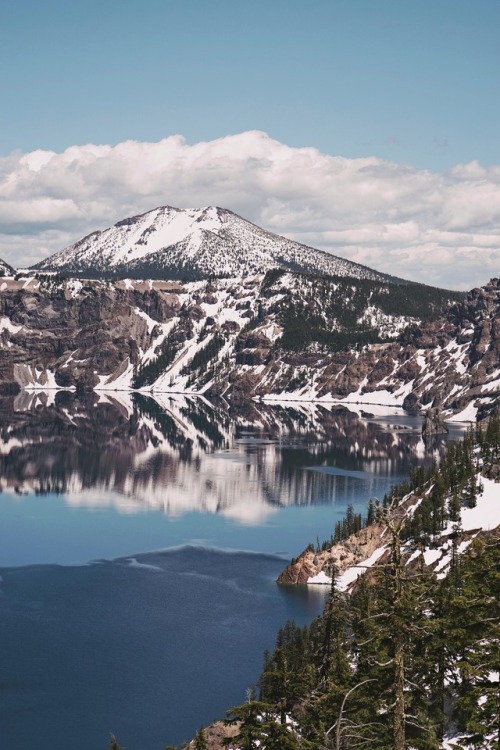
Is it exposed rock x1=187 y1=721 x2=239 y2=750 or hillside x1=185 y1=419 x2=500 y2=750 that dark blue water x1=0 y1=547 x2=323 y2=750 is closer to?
exposed rock x1=187 y1=721 x2=239 y2=750

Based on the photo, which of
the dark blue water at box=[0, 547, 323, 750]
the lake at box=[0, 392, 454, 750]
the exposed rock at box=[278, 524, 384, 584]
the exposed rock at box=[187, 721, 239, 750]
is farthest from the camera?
the exposed rock at box=[278, 524, 384, 584]

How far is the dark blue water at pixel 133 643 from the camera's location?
320 ft

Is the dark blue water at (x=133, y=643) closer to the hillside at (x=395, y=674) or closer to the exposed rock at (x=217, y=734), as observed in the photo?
the exposed rock at (x=217, y=734)

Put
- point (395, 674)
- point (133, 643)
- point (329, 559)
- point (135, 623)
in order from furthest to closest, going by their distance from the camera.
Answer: point (329, 559) < point (135, 623) < point (133, 643) < point (395, 674)

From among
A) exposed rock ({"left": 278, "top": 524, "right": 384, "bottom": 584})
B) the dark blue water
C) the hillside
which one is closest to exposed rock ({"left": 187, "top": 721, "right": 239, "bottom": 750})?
the hillside

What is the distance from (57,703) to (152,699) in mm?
10136

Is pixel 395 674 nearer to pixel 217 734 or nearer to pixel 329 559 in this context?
pixel 217 734

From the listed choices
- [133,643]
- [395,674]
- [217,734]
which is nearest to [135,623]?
[133,643]

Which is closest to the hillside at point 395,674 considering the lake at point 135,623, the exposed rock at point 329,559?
the lake at point 135,623

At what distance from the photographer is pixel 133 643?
12000cm

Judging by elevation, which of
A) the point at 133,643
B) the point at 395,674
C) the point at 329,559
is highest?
the point at 395,674

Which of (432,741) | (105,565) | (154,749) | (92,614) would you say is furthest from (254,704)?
(105,565)

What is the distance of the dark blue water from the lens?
97.5 metres

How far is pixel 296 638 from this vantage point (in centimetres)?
10744
